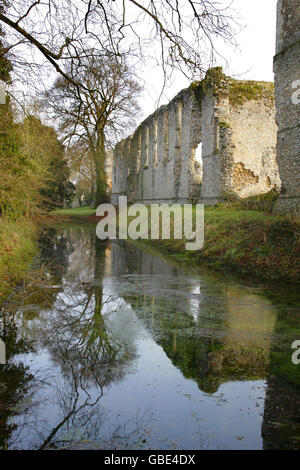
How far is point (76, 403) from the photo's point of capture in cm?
380

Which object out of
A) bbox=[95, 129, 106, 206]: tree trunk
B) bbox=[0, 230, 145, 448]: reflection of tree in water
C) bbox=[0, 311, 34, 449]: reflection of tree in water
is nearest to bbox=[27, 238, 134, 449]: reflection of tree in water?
bbox=[0, 230, 145, 448]: reflection of tree in water

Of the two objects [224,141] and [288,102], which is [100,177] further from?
[288,102]

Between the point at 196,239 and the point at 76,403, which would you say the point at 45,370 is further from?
the point at 196,239

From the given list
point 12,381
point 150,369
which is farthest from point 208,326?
point 12,381

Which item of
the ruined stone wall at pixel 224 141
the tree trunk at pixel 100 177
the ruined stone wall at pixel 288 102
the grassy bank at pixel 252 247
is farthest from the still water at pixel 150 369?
the tree trunk at pixel 100 177

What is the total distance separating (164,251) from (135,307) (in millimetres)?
8681

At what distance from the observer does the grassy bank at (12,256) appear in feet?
28.2

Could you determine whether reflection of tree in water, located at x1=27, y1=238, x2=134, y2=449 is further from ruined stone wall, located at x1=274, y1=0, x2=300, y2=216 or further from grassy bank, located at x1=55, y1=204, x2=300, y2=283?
ruined stone wall, located at x1=274, y1=0, x2=300, y2=216

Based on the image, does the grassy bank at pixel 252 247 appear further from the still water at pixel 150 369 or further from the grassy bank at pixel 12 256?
the grassy bank at pixel 12 256

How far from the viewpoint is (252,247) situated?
1185 cm

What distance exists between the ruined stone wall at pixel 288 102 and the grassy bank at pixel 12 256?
8930mm

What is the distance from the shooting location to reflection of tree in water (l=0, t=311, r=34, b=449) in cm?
344

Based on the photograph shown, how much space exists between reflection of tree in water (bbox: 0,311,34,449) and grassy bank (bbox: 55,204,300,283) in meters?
6.69

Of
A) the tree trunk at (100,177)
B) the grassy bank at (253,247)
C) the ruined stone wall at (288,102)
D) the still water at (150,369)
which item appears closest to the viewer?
the still water at (150,369)
